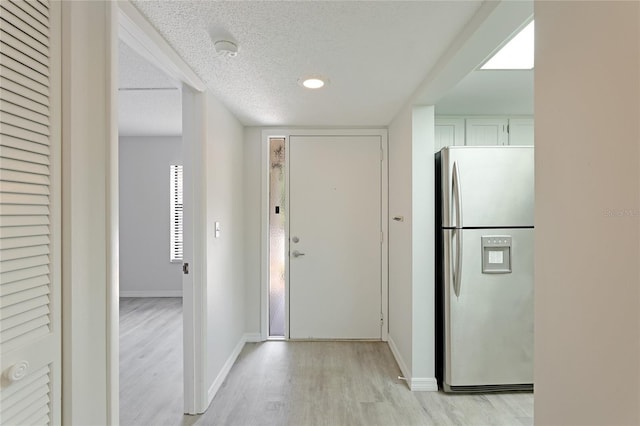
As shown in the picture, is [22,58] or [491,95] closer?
[22,58]

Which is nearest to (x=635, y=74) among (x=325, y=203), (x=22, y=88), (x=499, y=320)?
(x=22, y=88)

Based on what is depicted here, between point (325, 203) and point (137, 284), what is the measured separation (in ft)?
11.1

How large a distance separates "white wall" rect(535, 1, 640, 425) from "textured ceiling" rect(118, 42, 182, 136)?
7.17 feet

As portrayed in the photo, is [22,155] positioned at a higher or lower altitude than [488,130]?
lower

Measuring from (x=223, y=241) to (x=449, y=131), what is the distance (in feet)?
7.40

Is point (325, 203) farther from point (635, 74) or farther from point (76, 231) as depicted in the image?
point (635, 74)

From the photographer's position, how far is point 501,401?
225 centimetres

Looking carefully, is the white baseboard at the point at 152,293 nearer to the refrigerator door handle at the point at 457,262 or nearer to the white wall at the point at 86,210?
the white wall at the point at 86,210

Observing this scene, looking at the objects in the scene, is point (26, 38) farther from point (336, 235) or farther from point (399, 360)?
point (399, 360)

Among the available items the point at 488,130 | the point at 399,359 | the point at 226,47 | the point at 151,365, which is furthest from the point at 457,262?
the point at 151,365

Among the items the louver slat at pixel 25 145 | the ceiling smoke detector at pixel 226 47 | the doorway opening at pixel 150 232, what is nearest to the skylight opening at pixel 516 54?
the ceiling smoke detector at pixel 226 47

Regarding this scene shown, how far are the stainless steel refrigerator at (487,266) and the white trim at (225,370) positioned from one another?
5.65 feet

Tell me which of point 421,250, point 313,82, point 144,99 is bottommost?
point 421,250

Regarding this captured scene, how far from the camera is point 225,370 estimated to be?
257 centimetres
